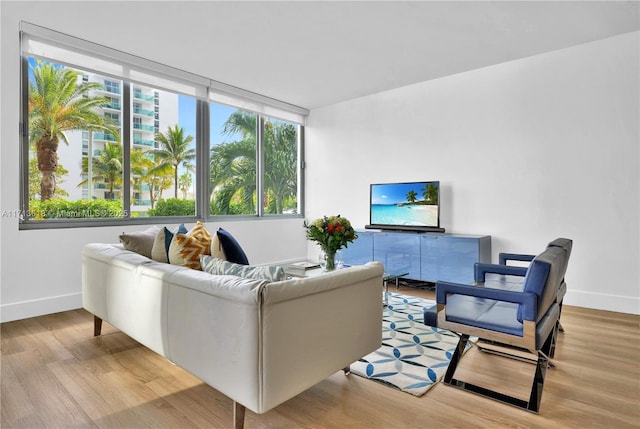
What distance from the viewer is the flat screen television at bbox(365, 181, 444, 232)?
181 inches

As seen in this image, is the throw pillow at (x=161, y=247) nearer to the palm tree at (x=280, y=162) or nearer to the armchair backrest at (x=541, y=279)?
the armchair backrest at (x=541, y=279)

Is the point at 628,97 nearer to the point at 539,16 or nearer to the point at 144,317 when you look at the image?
the point at 539,16

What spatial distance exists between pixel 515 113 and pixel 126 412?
4.58 metres

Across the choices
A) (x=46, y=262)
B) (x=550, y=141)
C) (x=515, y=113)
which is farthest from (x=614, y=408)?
(x=46, y=262)

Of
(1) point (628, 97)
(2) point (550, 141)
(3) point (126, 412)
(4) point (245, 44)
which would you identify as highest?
(4) point (245, 44)

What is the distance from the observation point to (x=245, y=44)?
12.3 feet

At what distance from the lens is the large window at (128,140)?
354 cm

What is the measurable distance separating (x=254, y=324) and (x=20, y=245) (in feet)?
10.2

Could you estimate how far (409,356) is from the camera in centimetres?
254

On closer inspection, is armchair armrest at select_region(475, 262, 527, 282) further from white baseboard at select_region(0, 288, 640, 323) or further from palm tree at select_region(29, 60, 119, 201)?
palm tree at select_region(29, 60, 119, 201)

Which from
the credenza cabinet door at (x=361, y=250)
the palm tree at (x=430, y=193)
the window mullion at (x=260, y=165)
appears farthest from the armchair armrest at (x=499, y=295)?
the window mullion at (x=260, y=165)

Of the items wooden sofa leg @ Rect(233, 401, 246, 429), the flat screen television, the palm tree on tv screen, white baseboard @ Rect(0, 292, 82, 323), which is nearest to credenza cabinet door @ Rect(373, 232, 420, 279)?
the flat screen television

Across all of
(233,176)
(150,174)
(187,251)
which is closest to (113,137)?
(150,174)

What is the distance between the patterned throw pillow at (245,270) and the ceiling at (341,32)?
90.6 inches
